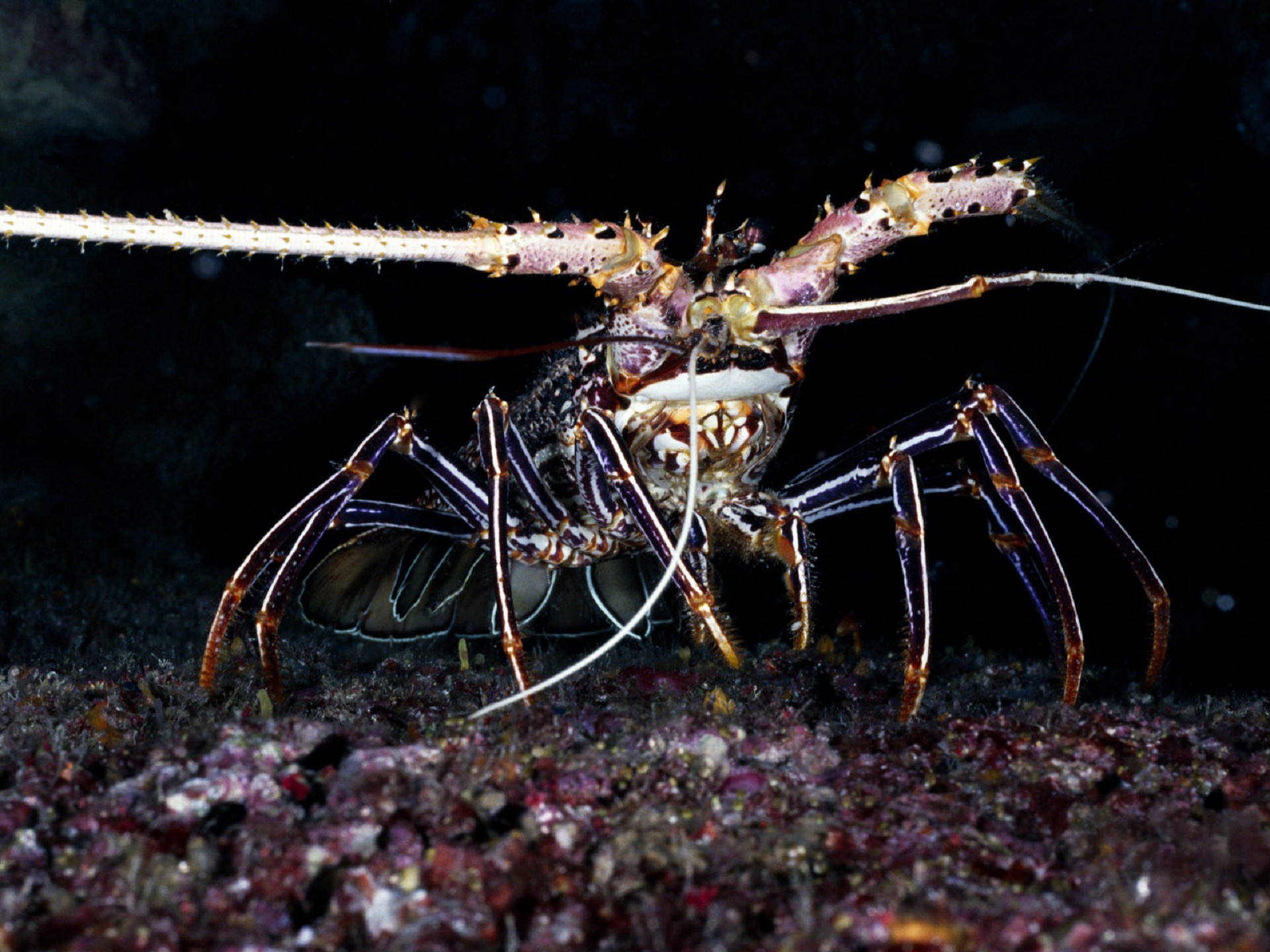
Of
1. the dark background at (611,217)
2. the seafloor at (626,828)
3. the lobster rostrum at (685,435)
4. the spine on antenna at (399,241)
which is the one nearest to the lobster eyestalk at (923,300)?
the lobster rostrum at (685,435)

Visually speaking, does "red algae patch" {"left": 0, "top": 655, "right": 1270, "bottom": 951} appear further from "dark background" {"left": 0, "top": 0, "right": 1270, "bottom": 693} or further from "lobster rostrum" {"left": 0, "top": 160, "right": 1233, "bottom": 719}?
"dark background" {"left": 0, "top": 0, "right": 1270, "bottom": 693}

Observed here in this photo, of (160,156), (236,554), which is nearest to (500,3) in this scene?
(160,156)

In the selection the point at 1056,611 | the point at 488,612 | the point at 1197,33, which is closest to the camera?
the point at 1056,611

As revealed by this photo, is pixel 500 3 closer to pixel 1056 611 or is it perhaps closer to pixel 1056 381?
pixel 1056 381

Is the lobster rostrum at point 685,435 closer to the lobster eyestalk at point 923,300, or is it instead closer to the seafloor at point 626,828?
the lobster eyestalk at point 923,300

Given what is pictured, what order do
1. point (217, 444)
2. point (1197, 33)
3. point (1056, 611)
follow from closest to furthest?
point (1056, 611) < point (1197, 33) < point (217, 444)

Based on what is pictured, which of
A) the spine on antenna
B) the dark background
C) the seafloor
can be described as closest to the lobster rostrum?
the spine on antenna
